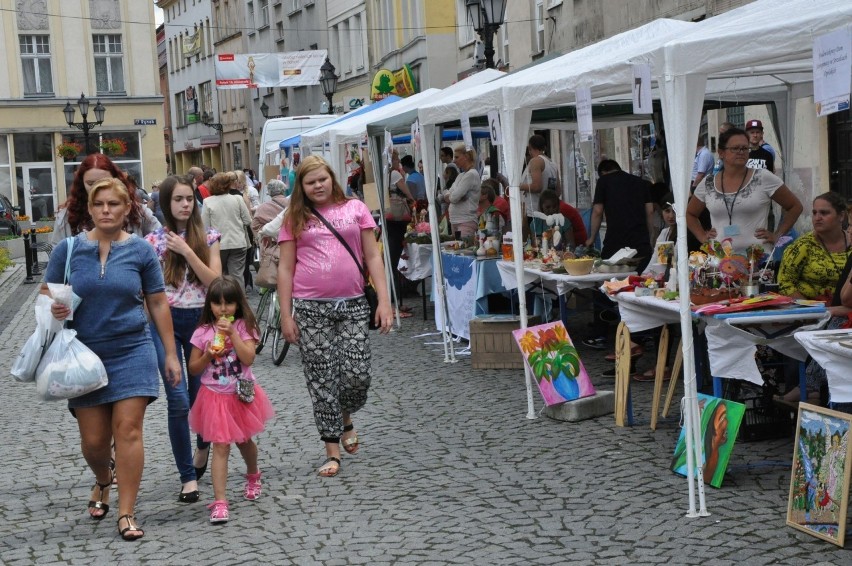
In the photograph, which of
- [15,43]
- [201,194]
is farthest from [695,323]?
[15,43]

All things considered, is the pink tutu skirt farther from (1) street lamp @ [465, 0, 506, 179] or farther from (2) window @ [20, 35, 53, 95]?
(2) window @ [20, 35, 53, 95]

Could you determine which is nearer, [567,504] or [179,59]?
[567,504]

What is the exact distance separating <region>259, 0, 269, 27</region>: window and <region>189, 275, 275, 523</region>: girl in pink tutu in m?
51.5

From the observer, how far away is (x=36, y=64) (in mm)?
49469

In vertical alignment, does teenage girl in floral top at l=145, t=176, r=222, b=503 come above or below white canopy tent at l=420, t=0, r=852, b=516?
below

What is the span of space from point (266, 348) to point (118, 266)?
773 centimetres

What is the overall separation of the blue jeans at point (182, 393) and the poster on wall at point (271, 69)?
31.3 m

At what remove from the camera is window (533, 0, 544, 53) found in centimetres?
2855

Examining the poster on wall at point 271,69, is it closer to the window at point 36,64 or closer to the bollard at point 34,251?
the bollard at point 34,251

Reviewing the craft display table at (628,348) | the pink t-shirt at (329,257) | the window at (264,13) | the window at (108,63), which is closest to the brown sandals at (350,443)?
the pink t-shirt at (329,257)

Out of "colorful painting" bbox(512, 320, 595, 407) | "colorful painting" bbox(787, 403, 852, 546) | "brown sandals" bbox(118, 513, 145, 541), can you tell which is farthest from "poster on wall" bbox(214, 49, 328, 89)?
"colorful painting" bbox(787, 403, 852, 546)

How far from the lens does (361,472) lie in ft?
24.3

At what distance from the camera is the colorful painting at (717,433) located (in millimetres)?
6391

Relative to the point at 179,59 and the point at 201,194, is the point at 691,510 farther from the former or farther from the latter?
the point at 179,59
